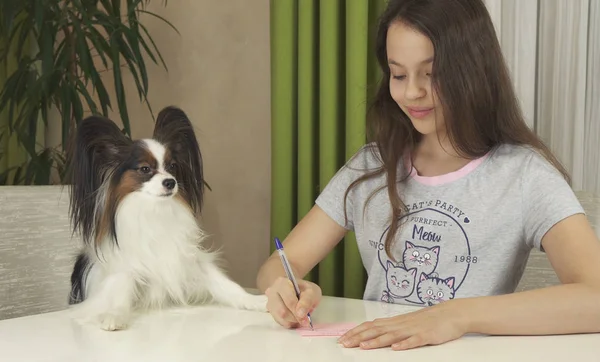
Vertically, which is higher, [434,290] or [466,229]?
[466,229]

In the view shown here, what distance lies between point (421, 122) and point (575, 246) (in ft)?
1.33

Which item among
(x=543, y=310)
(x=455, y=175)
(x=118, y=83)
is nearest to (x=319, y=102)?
(x=118, y=83)

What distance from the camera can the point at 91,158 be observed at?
1.45 meters

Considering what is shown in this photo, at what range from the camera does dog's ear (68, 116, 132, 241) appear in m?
1.43

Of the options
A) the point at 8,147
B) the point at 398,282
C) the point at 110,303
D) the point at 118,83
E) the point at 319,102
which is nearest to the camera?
the point at 110,303

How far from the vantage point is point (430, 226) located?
4.96 feet

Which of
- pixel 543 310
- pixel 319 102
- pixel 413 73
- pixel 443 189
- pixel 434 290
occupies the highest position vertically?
pixel 413 73

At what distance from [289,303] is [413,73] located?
1.75 ft

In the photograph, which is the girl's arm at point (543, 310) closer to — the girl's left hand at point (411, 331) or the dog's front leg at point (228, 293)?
the girl's left hand at point (411, 331)

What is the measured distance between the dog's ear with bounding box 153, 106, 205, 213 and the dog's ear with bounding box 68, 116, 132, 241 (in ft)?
0.27

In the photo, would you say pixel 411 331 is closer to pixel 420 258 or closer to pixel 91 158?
pixel 420 258

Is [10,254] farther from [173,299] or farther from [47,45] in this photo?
[47,45]

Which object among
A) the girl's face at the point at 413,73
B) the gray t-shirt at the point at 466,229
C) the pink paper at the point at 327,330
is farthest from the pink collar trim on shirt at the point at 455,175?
the pink paper at the point at 327,330

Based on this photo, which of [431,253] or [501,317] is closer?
[501,317]
